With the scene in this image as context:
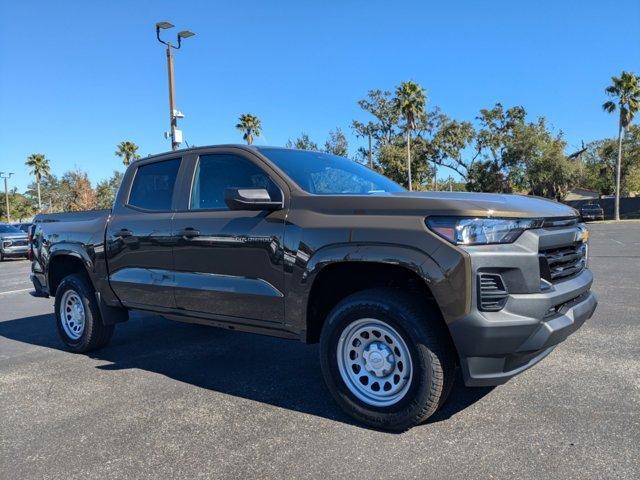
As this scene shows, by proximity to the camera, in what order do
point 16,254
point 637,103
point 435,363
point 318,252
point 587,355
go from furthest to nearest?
point 637,103
point 16,254
point 587,355
point 318,252
point 435,363

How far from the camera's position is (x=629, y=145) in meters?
53.3

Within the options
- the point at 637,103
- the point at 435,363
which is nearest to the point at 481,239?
the point at 435,363

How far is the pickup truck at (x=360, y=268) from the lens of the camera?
10.0ft

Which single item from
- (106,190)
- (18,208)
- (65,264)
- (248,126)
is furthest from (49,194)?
(65,264)

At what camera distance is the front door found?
3.86m

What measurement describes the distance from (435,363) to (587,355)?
236 centimetres

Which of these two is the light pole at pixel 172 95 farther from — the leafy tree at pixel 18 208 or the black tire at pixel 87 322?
the leafy tree at pixel 18 208

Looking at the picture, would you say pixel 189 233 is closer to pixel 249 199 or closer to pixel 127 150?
pixel 249 199

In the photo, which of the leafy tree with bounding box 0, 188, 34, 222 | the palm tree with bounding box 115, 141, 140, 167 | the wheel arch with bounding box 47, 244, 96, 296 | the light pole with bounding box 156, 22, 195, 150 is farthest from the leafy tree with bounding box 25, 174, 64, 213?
the wheel arch with bounding box 47, 244, 96, 296

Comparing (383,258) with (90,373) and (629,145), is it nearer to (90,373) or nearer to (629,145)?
(90,373)

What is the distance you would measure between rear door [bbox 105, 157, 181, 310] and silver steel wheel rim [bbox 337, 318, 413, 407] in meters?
1.78

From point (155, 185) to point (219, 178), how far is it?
2.81ft

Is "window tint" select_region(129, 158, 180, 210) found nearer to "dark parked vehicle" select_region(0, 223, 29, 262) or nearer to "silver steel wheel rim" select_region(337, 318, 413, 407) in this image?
"silver steel wheel rim" select_region(337, 318, 413, 407)

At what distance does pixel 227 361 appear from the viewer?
5.14 meters
